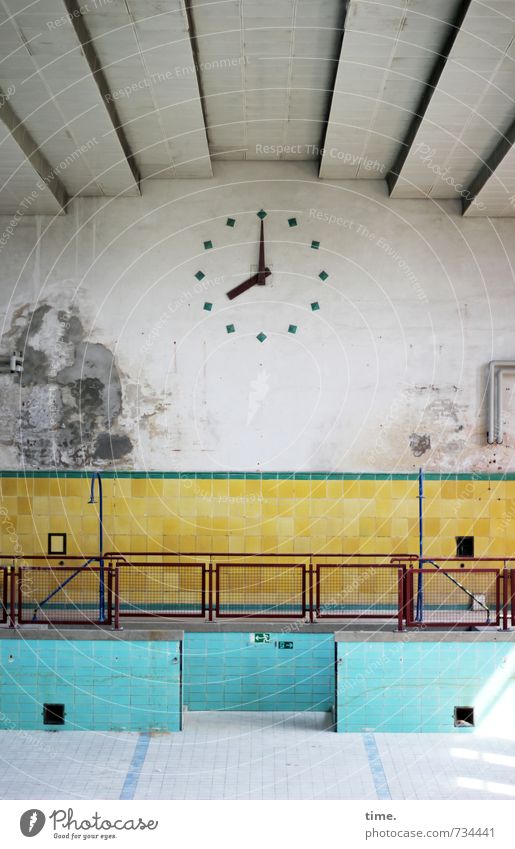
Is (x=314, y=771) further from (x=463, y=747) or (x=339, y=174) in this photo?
(x=339, y=174)

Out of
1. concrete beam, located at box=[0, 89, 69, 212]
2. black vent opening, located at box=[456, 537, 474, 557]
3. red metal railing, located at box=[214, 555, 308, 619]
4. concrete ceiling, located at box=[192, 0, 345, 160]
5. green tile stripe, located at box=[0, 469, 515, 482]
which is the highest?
concrete ceiling, located at box=[192, 0, 345, 160]

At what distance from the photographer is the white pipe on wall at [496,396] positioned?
12.0m

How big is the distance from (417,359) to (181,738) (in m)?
5.55

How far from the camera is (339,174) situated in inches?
476

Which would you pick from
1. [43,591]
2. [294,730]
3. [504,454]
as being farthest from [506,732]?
[43,591]

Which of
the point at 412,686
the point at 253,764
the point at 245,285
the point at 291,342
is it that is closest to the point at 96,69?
the point at 245,285

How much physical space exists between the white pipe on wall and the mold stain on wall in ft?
14.8

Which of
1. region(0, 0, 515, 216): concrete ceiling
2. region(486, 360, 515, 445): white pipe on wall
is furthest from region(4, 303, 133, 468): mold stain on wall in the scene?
region(486, 360, 515, 445): white pipe on wall

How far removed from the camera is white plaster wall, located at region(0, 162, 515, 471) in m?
12.2

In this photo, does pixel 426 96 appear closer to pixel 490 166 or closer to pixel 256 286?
pixel 490 166

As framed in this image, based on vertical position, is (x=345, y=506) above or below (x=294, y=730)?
above

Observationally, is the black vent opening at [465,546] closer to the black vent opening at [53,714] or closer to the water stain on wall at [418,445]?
the water stain on wall at [418,445]

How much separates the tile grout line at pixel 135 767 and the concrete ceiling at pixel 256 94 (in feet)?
19.6

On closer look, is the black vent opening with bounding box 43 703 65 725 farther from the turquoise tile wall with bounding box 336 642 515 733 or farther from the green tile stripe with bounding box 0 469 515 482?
the green tile stripe with bounding box 0 469 515 482
